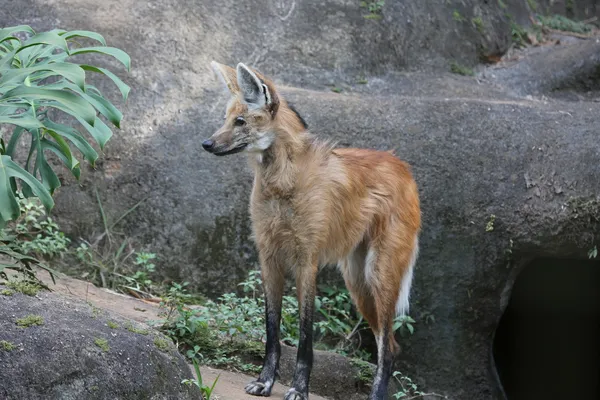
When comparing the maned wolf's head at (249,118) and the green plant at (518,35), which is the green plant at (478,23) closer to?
the green plant at (518,35)

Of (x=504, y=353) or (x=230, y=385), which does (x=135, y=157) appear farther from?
(x=504, y=353)

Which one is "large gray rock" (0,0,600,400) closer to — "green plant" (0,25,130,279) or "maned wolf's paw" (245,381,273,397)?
"maned wolf's paw" (245,381,273,397)

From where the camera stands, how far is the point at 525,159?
6.28 m

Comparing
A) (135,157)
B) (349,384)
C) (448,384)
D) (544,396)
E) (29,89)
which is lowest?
(544,396)

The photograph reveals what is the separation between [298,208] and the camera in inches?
183

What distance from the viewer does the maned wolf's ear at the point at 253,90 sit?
14.8 feet

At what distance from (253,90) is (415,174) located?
213cm

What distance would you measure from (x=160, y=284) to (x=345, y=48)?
2825 millimetres

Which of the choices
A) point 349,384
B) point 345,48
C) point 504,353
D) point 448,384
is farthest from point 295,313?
point 504,353

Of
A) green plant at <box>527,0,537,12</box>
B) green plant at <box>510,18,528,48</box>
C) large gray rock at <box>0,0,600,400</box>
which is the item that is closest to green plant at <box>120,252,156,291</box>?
large gray rock at <box>0,0,600,400</box>

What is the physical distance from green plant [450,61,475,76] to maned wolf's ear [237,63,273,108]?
376 centimetres

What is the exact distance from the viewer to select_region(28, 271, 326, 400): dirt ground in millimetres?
4395

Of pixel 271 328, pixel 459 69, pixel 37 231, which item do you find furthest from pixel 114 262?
pixel 459 69

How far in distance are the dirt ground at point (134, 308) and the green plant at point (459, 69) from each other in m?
3.88
